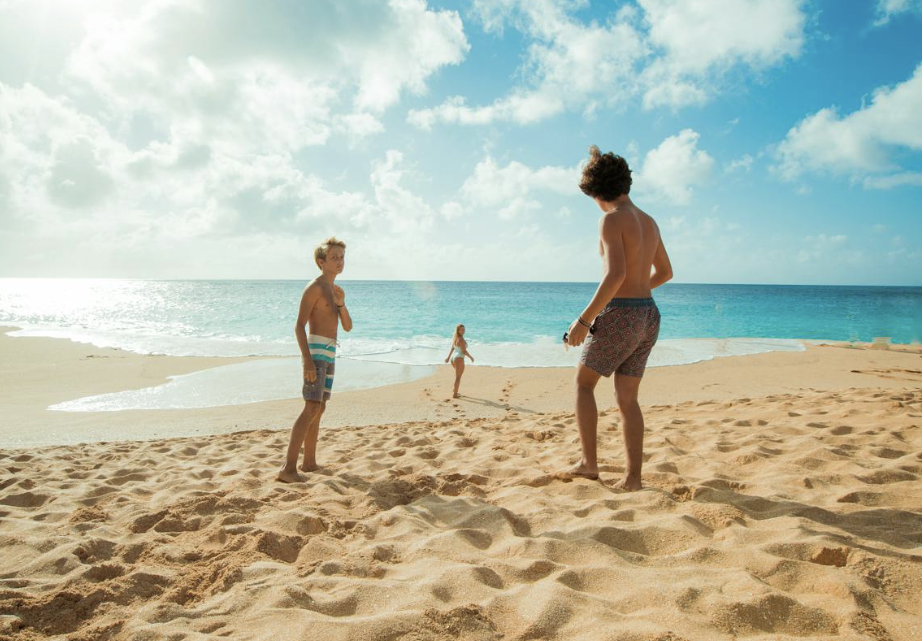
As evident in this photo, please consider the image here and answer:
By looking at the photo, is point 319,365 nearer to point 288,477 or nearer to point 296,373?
point 288,477

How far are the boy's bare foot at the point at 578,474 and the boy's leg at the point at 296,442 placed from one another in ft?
6.56

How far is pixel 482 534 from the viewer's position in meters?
2.72

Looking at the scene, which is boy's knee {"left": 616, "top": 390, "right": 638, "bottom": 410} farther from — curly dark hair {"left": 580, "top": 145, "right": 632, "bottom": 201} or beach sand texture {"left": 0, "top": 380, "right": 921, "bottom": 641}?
curly dark hair {"left": 580, "top": 145, "right": 632, "bottom": 201}

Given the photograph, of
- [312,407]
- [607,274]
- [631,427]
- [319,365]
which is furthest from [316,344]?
[631,427]

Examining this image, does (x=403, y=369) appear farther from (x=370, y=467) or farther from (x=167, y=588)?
(x=167, y=588)

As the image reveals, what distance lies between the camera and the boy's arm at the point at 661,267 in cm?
350

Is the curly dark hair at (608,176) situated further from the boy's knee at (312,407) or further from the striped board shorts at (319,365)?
the boy's knee at (312,407)

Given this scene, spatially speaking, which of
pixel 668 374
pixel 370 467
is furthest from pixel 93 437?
pixel 668 374

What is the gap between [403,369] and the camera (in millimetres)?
12438

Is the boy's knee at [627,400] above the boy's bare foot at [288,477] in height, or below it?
above

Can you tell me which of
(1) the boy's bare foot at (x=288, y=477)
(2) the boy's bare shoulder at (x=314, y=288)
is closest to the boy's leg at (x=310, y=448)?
(1) the boy's bare foot at (x=288, y=477)

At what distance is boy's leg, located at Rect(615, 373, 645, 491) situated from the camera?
10.7ft

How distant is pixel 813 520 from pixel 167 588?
10.6 ft

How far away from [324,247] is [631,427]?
2.85 m
